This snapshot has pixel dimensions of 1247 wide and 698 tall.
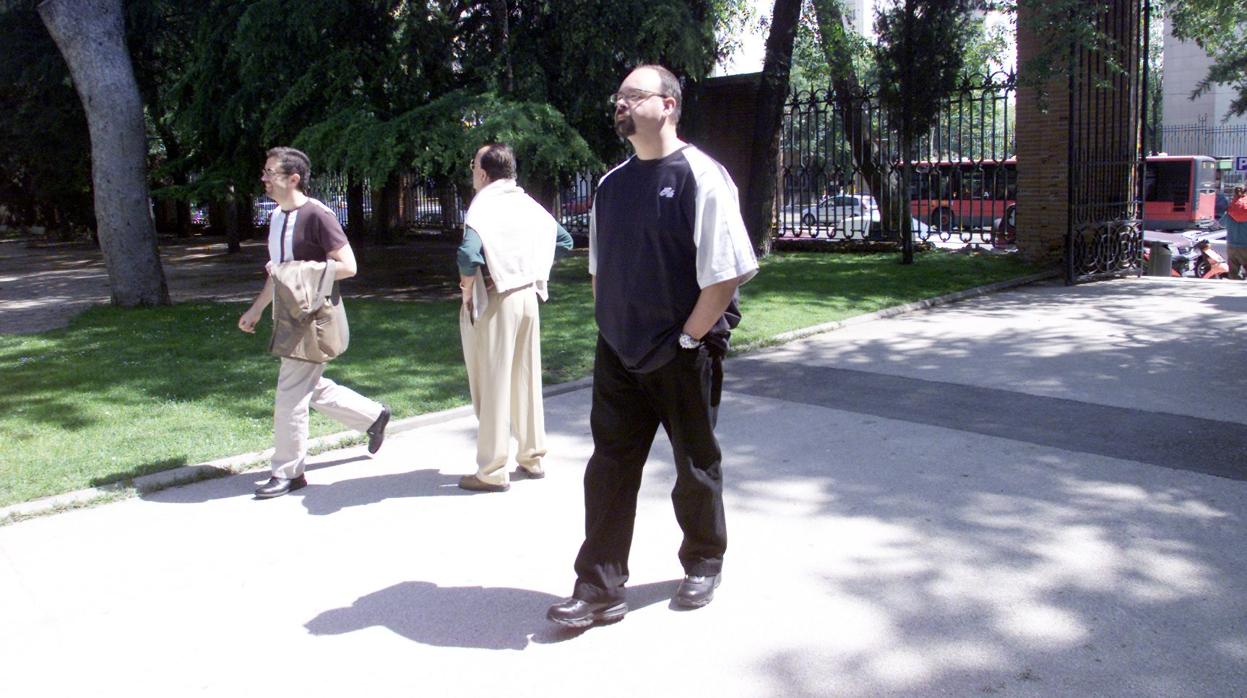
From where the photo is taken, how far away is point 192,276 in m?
18.1

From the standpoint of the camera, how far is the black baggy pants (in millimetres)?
4008

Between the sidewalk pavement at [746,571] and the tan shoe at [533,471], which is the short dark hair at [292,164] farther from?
the tan shoe at [533,471]

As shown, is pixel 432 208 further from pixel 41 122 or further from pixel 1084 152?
pixel 1084 152

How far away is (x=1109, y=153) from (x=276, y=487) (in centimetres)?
1297

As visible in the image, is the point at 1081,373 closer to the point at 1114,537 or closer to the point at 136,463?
the point at 1114,537

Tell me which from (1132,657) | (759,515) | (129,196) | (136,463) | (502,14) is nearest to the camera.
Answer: (1132,657)

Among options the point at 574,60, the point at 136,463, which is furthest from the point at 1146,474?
the point at 574,60

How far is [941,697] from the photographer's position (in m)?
3.48

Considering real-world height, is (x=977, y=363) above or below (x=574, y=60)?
below

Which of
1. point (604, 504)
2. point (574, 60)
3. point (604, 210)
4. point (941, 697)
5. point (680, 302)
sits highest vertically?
point (574, 60)

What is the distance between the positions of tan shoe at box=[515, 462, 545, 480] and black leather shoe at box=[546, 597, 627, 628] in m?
1.94

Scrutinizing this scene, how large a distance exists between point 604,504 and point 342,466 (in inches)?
113

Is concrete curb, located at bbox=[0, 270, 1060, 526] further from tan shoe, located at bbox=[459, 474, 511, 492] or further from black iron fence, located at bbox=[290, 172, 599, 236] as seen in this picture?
black iron fence, located at bbox=[290, 172, 599, 236]

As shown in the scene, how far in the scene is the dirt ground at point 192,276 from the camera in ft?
46.9
